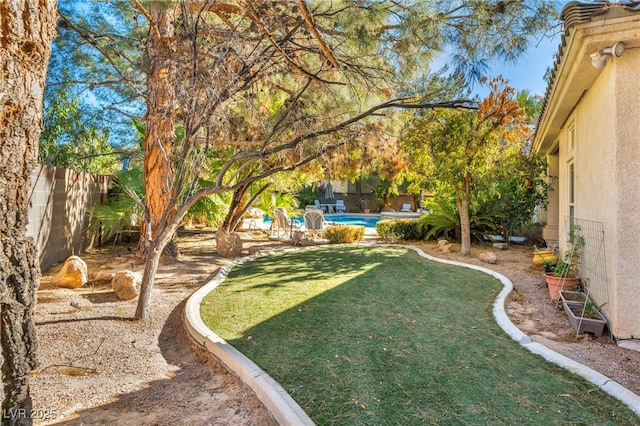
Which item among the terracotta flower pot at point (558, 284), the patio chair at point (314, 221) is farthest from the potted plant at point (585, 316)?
the patio chair at point (314, 221)

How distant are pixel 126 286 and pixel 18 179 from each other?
4322 mm

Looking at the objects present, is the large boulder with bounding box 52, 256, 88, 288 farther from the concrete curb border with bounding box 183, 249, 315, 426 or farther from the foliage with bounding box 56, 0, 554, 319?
the concrete curb border with bounding box 183, 249, 315, 426

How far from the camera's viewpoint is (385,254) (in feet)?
32.1

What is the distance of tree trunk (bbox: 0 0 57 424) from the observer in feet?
6.30

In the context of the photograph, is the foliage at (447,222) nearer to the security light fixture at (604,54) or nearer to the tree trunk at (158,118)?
the security light fixture at (604,54)

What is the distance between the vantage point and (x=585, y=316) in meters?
4.60

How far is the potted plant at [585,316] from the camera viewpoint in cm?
434

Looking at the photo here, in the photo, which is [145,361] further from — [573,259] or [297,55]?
[573,259]

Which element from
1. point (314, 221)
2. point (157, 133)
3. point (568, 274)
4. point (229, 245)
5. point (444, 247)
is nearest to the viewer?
point (568, 274)

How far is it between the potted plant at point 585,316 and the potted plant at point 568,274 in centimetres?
30

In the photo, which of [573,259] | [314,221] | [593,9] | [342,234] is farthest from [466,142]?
[314,221]

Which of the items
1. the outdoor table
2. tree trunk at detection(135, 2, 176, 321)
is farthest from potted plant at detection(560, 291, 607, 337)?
the outdoor table

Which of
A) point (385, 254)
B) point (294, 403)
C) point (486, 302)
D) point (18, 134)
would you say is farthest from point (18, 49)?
point (385, 254)

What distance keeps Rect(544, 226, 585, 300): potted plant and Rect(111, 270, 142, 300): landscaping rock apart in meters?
6.44
